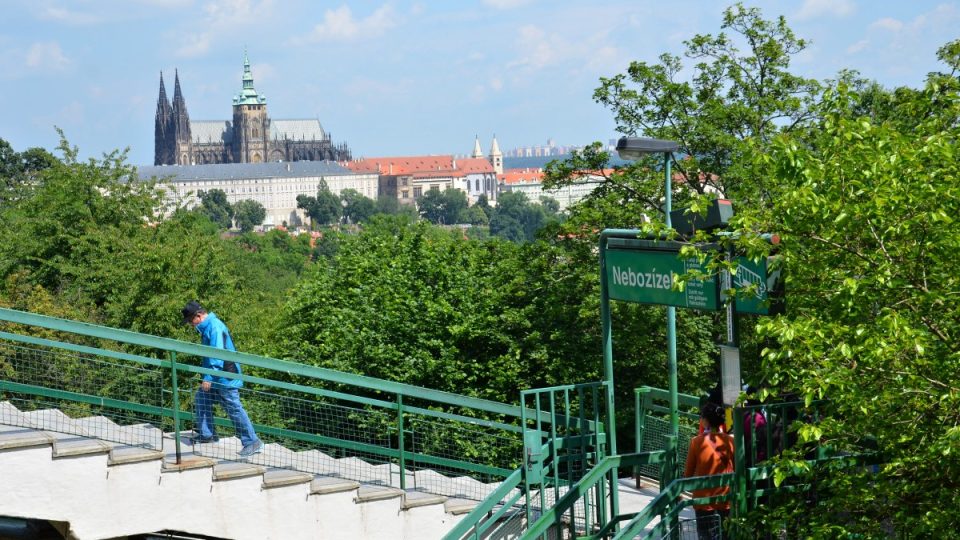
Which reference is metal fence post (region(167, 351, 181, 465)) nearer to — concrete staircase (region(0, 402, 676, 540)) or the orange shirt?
concrete staircase (region(0, 402, 676, 540))

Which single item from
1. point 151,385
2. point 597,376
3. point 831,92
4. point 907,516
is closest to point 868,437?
point 907,516

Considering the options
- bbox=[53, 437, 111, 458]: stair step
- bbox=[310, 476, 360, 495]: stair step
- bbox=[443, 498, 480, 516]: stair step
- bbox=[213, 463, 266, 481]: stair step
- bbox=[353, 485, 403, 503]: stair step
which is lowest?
bbox=[443, 498, 480, 516]: stair step

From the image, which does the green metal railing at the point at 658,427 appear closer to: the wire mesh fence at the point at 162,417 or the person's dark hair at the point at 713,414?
the wire mesh fence at the point at 162,417

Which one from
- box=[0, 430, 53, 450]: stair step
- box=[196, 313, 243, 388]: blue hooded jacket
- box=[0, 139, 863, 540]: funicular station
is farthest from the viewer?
box=[196, 313, 243, 388]: blue hooded jacket

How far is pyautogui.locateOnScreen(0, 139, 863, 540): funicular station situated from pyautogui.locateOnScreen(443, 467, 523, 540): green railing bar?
13 millimetres

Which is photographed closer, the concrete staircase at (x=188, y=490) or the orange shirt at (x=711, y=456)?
the orange shirt at (x=711, y=456)

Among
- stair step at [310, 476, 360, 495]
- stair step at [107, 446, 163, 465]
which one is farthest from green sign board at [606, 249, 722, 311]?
stair step at [107, 446, 163, 465]

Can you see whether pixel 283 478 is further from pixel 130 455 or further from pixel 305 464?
pixel 130 455

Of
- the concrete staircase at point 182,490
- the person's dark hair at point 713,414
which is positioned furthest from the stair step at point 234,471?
the person's dark hair at point 713,414

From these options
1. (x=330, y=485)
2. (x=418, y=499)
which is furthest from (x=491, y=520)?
(x=330, y=485)

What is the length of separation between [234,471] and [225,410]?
2.39ft

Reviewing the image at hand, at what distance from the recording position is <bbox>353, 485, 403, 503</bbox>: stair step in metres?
8.52

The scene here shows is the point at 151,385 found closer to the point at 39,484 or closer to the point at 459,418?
the point at 39,484

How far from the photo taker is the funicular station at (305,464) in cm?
703
